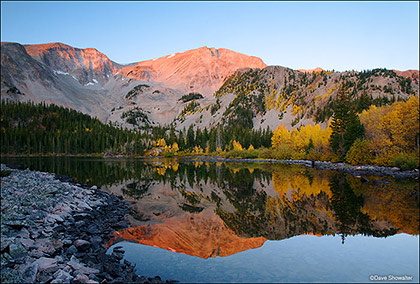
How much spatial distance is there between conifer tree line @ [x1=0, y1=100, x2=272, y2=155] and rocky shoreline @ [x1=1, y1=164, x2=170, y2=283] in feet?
376

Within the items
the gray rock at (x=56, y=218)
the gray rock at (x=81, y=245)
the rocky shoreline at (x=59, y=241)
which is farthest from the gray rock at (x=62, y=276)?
the gray rock at (x=56, y=218)

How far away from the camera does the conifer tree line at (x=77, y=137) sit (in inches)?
5675

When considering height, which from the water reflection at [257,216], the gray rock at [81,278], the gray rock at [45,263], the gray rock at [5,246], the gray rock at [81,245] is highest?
the gray rock at [5,246]

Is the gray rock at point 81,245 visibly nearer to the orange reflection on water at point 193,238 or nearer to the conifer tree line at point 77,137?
the orange reflection on water at point 193,238

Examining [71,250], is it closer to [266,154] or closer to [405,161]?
[405,161]

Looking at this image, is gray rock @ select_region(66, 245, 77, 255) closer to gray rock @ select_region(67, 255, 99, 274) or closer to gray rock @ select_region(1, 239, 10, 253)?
gray rock @ select_region(67, 255, 99, 274)

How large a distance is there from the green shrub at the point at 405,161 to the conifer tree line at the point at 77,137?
270 feet

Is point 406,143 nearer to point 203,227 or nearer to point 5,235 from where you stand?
point 203,227

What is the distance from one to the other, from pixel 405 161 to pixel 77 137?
166495mm

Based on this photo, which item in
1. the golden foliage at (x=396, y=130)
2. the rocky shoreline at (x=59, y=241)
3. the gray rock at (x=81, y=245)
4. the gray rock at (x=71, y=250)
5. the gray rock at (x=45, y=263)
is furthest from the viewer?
the golden foliage at (x=396, y=130)

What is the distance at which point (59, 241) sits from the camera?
1189cm

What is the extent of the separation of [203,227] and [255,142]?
377ft

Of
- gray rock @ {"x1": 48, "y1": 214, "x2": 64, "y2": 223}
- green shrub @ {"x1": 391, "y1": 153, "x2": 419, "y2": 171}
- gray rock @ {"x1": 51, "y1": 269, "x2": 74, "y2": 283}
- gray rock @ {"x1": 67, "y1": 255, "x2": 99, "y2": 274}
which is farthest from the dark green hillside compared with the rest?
gray rock @ {"x1": 51, "y1": 269, "x2": 74, "y2": 283}

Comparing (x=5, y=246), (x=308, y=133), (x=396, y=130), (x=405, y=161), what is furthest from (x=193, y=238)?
(x=308, y=133)
